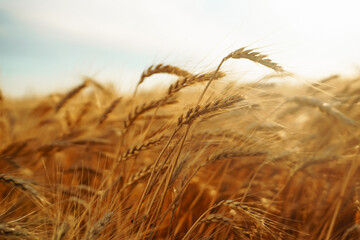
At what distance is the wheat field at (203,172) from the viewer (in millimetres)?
1216

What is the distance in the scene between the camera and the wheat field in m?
1.22

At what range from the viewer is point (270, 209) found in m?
1.60

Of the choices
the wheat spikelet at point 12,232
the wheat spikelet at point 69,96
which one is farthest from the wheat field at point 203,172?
the wheat spikelet at point 69,96

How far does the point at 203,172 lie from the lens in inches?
77.8

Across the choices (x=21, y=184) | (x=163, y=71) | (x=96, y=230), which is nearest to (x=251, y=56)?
(x=163, y=71)

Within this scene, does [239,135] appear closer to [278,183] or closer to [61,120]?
[278,183]

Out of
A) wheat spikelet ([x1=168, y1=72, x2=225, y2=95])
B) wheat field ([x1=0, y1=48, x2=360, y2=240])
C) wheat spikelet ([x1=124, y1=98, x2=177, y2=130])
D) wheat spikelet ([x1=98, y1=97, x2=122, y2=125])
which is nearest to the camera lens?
wheat field ([x1=0, y1=48, x2=360, y2=240])

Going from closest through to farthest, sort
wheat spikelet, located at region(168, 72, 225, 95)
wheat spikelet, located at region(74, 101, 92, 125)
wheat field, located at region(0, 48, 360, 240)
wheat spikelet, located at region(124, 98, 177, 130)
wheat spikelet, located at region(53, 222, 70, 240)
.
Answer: wheat spikelet, located at region(53, 222, 70, 240) → wheat field, located at region(0, 48, 360, 240) → wheat spikelet, located at region(168, 72, 225, 95) → wheat spikelet, located at region(124, 98, 177, 130) → wheat spikelet, located at region(74, 101, 92, 125)

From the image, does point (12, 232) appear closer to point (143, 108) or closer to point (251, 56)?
point (143, 108)

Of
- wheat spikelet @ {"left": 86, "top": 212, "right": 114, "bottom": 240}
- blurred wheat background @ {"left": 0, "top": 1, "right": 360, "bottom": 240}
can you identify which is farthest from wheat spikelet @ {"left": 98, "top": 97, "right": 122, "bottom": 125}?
wheat spikelet @ {"left": 86, "top": 212, "right": 114, "bottom": 240}

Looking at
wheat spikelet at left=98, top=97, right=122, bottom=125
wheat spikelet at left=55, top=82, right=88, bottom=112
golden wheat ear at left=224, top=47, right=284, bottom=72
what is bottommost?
wheat spikelet at left=55, top=82, right=88, bottom=112

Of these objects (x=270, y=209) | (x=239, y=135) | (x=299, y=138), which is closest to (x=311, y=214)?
(x=270, y=209)

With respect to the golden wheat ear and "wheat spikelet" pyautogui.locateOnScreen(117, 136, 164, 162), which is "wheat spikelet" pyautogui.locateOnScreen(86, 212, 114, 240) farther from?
the golden wheat ear

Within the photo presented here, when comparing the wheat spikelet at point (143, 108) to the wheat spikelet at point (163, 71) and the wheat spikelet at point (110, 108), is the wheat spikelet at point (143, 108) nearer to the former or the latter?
the wheat spikelet at point (163, 71)
